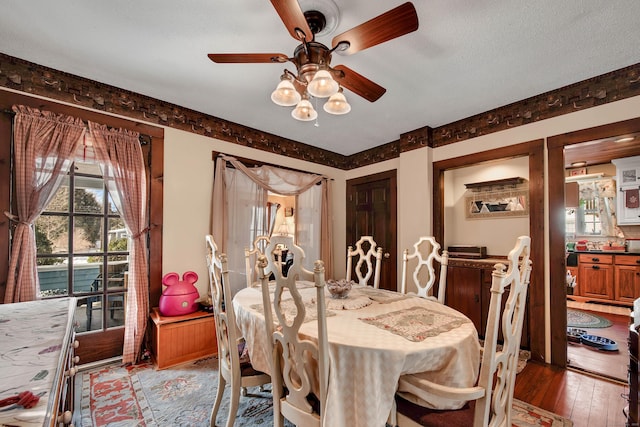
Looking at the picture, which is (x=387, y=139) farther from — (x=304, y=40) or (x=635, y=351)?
(x=635, y=351)

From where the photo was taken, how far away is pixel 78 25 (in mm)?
1849

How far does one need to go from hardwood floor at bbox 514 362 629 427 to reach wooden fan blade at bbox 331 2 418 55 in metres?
2.61

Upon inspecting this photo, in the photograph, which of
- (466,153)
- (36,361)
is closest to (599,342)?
(466,153)

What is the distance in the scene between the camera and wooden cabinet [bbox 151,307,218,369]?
2.51 m

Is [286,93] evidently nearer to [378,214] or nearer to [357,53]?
[357,53]

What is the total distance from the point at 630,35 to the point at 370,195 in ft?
9.76

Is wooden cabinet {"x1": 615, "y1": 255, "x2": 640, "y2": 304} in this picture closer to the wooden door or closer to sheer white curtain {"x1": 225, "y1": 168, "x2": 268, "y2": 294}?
the wooden door

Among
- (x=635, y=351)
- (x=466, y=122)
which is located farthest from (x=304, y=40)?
(x=466, y=122)

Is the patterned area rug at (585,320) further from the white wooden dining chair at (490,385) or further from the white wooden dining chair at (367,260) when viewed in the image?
the white wooden dining chair at (490,385)

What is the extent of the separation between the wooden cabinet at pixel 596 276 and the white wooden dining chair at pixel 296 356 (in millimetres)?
5817

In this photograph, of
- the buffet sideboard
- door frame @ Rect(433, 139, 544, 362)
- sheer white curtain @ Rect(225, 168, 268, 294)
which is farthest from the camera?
sheer white curtain @ Rect(225, 168, 268, 294)

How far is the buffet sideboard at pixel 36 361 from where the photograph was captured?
631 mm

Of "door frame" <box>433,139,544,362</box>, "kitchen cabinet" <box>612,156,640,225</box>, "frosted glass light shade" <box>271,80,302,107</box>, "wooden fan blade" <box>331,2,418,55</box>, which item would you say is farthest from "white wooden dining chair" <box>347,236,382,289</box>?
"kitchen cabinet" <box>612,156,640,225</box>

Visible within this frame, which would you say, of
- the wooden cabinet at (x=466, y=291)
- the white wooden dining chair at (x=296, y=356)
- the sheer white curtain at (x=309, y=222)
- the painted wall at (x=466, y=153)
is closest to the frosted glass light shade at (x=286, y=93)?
the white wooden dining chair at (x=296, y=356)
